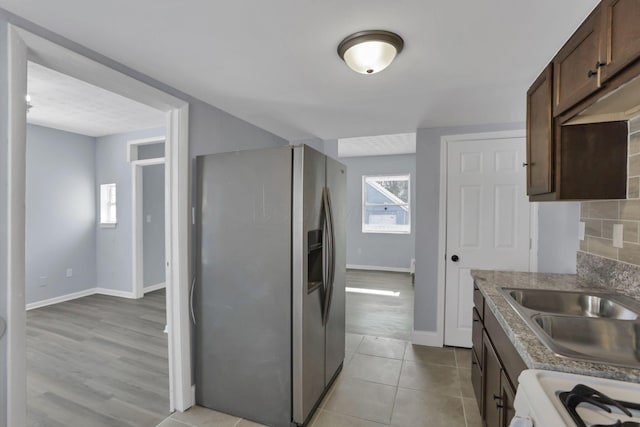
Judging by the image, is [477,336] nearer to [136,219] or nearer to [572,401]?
[572,401]

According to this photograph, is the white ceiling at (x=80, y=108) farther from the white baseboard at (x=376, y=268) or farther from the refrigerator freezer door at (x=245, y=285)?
the white baseboard at (x=376, y=268)

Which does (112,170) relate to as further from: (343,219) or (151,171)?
(343,219)

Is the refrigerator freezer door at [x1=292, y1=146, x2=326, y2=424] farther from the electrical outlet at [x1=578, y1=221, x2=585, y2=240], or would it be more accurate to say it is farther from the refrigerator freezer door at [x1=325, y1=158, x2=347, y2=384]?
the electrical outlet at [x1=578, y1=221, x2=585, y2=240]

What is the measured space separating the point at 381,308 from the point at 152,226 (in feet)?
12.8

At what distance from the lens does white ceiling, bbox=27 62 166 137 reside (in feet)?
9.27

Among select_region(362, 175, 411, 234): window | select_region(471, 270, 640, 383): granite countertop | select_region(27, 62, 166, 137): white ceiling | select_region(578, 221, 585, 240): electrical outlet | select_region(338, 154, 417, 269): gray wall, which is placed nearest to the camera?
select_region(471, 270, 640, 383): granite countertop

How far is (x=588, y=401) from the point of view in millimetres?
808

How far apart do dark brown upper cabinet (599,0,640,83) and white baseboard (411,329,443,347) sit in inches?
108

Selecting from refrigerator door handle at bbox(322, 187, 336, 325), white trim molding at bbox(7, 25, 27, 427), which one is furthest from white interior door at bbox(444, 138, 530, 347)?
white trim molding at bbox(7, 25, 27, 427)

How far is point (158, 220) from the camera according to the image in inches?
206

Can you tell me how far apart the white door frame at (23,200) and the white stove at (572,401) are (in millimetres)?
1987

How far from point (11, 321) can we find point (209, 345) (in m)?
1.11

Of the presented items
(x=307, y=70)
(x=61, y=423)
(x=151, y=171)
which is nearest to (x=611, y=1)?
(x=307, y=70)

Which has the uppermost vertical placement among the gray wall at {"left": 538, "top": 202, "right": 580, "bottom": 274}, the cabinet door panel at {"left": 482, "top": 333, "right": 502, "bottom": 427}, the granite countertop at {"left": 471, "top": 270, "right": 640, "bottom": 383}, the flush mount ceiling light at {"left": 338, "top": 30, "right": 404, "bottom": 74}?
the flush mount ceiling light at {"left": 338, "top": 30, "right": 404, "bottom": 74}
